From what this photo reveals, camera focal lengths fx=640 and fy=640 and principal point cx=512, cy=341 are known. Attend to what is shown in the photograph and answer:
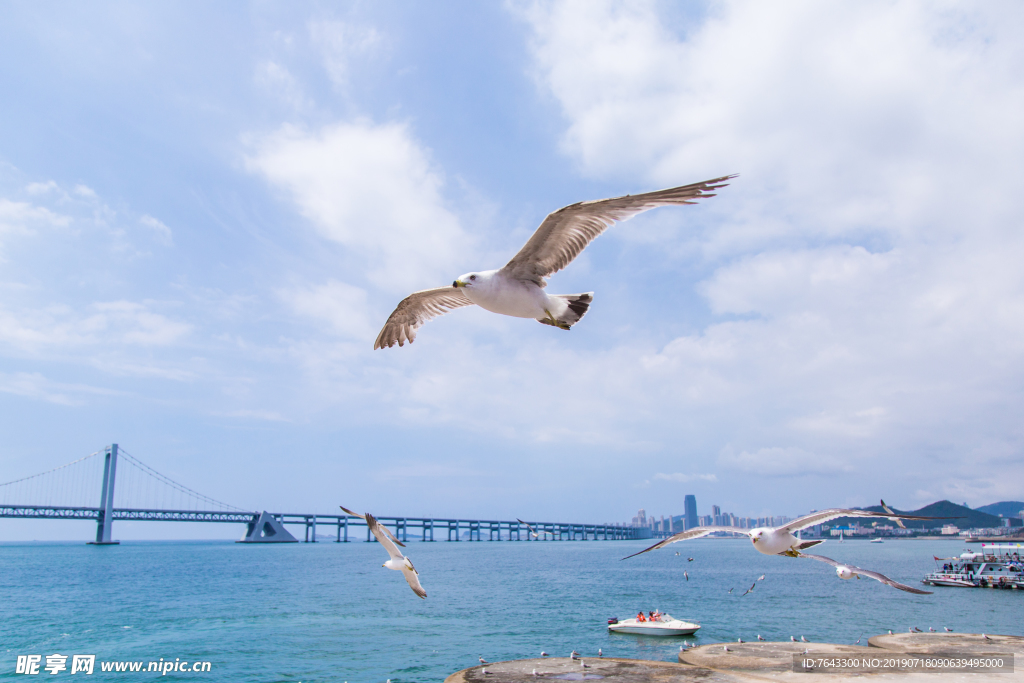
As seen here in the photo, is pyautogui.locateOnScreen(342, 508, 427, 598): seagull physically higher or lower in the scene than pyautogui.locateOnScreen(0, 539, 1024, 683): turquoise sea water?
higher

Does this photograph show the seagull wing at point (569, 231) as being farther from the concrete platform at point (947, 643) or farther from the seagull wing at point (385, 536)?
the concrete platform at point (947, 643)

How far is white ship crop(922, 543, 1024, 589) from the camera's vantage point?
51.2m

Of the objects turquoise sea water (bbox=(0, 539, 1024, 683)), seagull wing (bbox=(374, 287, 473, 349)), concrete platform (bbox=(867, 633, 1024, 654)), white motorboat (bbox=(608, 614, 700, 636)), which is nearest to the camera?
seagull wing (bbox=(374, 287, 473, 349))

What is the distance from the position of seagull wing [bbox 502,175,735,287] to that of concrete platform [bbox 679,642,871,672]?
17.7 metres

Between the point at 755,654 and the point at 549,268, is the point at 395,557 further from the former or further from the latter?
the point at 755,654

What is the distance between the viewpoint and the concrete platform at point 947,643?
72.3 feet

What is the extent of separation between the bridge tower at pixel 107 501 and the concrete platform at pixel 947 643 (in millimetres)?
141676

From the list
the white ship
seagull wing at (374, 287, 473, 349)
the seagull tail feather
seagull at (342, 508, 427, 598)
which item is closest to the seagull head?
the seagull tail feather

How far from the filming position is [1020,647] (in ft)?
73.7

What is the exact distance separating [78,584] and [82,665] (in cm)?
4827

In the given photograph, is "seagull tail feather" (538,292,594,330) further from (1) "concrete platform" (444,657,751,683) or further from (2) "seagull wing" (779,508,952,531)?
(1) "concrete platform" (444,657,751,683)

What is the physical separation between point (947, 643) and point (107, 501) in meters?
144

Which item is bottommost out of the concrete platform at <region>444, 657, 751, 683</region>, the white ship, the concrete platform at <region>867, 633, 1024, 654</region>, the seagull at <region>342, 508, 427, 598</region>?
the white ship

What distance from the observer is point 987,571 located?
54.0 metres
